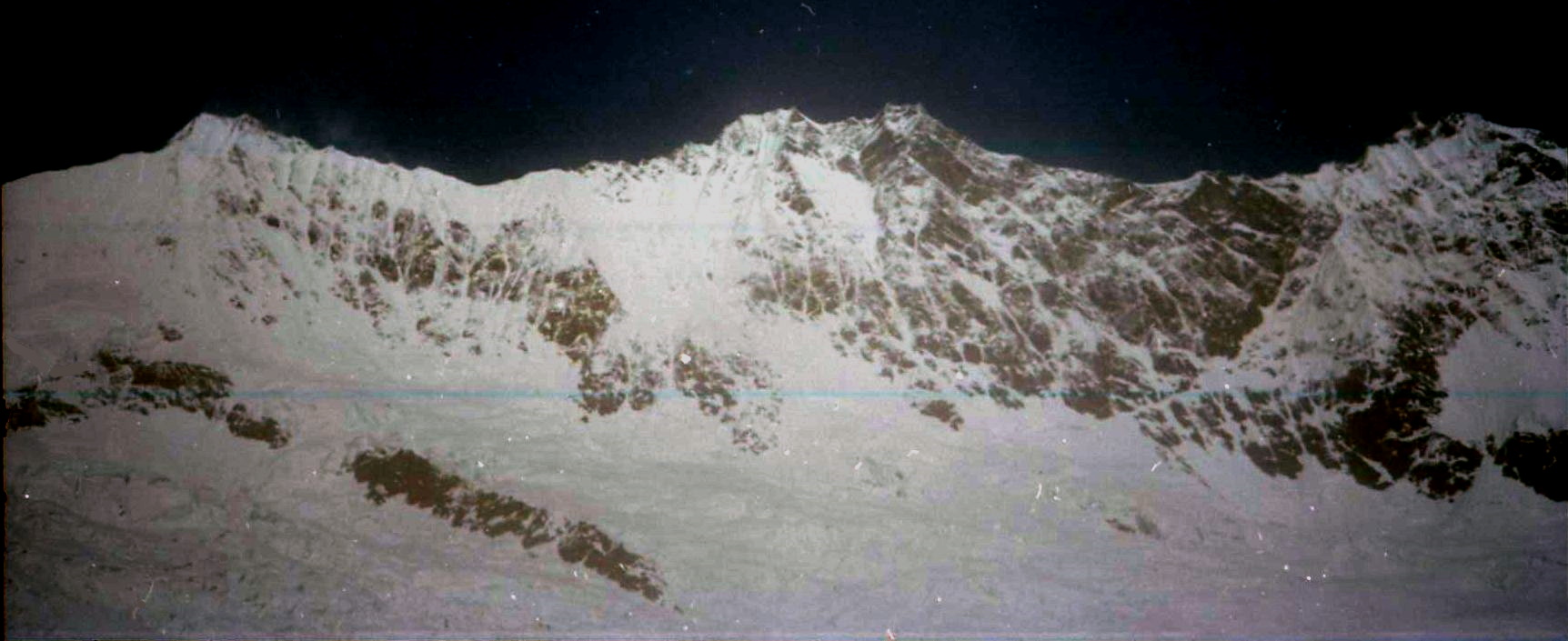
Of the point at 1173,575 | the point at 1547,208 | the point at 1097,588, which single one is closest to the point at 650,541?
the point at 1097,588

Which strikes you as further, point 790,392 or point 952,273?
point 952,273

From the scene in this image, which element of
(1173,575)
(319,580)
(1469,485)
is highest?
(1469,485)

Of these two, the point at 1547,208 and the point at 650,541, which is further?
the point at 1547,208

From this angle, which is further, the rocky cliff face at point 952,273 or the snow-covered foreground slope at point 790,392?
the rocky cliff face at point 952,273

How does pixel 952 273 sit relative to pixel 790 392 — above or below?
above

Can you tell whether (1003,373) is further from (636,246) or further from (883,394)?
(636,246)

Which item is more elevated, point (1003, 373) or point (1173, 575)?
point (1003, 373)

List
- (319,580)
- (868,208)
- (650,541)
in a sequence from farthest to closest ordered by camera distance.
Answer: (868,208), (650,541), (319,580)

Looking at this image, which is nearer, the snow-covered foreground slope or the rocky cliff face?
the snow-covered foreground slope
